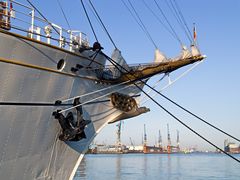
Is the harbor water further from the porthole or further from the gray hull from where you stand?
the porthole

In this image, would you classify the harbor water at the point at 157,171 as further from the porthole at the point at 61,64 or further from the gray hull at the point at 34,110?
the porthole at the point at 61,64

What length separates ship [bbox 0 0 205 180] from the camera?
22.5ft

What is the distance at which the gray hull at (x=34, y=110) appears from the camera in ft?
22.2

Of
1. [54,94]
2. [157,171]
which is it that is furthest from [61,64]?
[157,171]

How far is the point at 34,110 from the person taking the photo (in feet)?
24.3

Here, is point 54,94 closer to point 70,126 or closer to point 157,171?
point 70,126

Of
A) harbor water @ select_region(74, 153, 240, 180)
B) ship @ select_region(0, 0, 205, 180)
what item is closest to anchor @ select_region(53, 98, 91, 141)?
ship @ select_region(0, 0, 205, 180)

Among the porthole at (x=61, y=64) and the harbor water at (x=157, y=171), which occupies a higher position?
the porthole at (x=61, y=64)

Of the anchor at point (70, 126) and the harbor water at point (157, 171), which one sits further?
the harbor water at point (157, 171)

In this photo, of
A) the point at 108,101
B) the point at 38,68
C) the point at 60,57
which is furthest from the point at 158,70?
the point at 38,68

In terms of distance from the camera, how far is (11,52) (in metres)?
6.69

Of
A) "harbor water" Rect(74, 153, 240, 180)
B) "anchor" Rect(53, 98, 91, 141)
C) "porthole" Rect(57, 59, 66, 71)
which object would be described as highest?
"porthole" Rect(57, 59, 66, 71)

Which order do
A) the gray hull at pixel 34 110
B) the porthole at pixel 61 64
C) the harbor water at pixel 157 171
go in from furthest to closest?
the harbor water at pixel 157 171
the porthole at pixel 61 64
the gray hull at pixel 34 110

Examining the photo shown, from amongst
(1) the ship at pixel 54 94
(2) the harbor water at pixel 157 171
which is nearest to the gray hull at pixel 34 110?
(1) the ship at pixel 54 94
